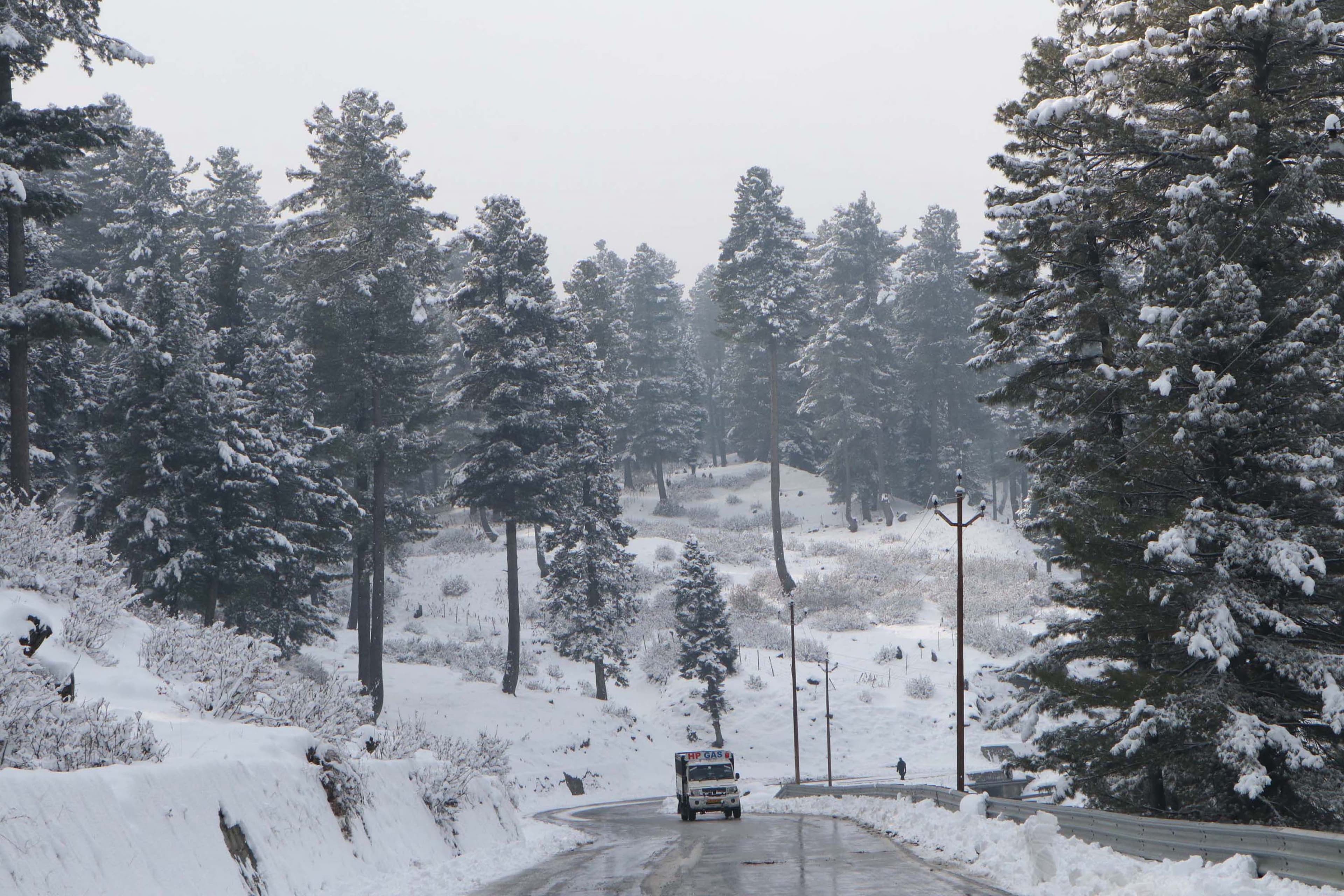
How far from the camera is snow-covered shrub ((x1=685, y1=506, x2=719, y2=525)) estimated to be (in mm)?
85625

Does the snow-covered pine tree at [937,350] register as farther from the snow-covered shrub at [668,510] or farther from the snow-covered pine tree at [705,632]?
the snow-covered pine tree at [705,632]

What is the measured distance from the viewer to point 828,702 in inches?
1980

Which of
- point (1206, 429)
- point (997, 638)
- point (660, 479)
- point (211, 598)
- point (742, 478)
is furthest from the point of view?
point (742, 478)

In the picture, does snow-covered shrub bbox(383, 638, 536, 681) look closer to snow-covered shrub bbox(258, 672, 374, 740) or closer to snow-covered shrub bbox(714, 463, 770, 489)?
snow-covered shrub bbox(258, 672, 374, 740)

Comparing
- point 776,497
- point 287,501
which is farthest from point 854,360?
point 287,501

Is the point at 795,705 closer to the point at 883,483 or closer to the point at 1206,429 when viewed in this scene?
the point at 1206,429

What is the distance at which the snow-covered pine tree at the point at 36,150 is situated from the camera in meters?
22.7

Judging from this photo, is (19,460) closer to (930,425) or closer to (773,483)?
(773,483)

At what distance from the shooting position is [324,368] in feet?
137

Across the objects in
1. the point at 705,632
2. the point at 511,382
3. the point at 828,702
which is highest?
the point at 511,382

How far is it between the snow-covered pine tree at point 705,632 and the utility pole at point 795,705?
377 cm

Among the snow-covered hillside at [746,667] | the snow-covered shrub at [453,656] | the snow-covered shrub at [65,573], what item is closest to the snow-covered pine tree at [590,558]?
the snow-covered hillside at [746,667]

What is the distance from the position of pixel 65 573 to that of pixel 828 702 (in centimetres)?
3779

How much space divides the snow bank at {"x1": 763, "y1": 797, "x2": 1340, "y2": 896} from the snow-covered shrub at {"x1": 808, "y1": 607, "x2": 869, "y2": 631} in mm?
41295
